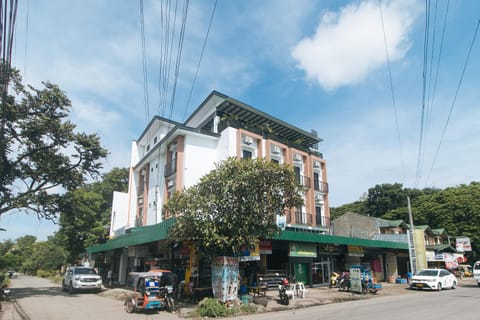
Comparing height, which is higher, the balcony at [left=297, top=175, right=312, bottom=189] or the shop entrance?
the balcony at [left=297, top=175, right=312, bottom=189]

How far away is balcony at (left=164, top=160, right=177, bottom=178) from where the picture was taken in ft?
82.0

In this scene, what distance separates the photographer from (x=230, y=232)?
1392 cm

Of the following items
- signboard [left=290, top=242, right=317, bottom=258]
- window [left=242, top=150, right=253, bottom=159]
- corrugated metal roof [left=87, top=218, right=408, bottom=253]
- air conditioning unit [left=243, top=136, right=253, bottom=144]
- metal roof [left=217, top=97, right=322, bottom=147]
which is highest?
metal roof [left=217, top=97, right=322, bottom=147]

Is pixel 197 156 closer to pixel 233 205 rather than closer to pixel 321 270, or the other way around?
pixel 233 205

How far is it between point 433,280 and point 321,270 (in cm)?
783

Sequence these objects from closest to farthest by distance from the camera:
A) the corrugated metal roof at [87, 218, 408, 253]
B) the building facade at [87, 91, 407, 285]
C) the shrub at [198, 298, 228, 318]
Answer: the shrub at [198, 298, 228, 318]
the corrugated metal roof at [87, 218, 408, 253]
the building facade at [87, 91, 407, 285]

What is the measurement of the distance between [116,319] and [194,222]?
4.63m

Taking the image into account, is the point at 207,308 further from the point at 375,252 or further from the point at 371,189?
the point at 371,189

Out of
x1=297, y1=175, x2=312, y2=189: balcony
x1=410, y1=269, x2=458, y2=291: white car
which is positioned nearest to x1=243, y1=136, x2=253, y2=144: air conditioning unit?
x1=297, y1=175, x2=312, y2=189: balcony

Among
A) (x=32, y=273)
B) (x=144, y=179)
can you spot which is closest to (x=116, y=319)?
(x=144, y=179)

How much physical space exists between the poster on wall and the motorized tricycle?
2.04 metres

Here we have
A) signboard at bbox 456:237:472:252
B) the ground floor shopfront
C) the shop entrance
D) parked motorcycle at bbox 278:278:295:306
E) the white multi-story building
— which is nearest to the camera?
parked motorcycle at bbox 278:278:295:306

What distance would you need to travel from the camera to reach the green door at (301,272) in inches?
868

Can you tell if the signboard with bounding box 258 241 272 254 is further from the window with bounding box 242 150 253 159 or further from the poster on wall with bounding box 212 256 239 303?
the window with bounding box 242 150 253 159
